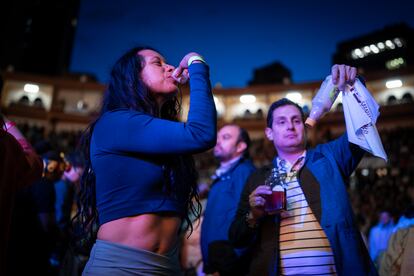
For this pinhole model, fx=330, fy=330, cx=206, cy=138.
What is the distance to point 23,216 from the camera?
3.28m

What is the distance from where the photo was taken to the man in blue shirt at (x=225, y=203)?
282cm

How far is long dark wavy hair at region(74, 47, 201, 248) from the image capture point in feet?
5.38

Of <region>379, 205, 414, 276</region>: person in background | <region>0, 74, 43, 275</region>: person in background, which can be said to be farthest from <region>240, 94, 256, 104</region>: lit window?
<region>0, 74, 43, 275</region>: person in background

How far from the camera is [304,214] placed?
2.16 meters

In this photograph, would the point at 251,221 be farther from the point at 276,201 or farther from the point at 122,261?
the point at 122,261

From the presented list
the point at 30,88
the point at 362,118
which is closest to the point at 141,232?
the point at 362,118

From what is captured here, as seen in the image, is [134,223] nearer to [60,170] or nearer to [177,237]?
[177,237]

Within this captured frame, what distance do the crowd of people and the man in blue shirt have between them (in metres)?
0.01

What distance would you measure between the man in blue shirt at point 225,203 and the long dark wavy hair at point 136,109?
3.75 feet

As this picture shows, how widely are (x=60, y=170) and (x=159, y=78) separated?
3011 mm

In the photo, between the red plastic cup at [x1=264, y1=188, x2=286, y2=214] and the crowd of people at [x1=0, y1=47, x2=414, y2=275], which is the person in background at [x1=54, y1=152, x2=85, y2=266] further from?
the red plastic cup at [x1=264, y1=188, x2=286, y2=214]


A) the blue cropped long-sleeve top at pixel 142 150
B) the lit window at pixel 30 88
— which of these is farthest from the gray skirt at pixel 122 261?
the lit window at pixel 30 88

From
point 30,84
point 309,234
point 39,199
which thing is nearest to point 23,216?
Answer: point 39,199

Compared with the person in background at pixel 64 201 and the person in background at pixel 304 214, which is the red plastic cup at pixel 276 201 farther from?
the person in background at pixel 64 201
